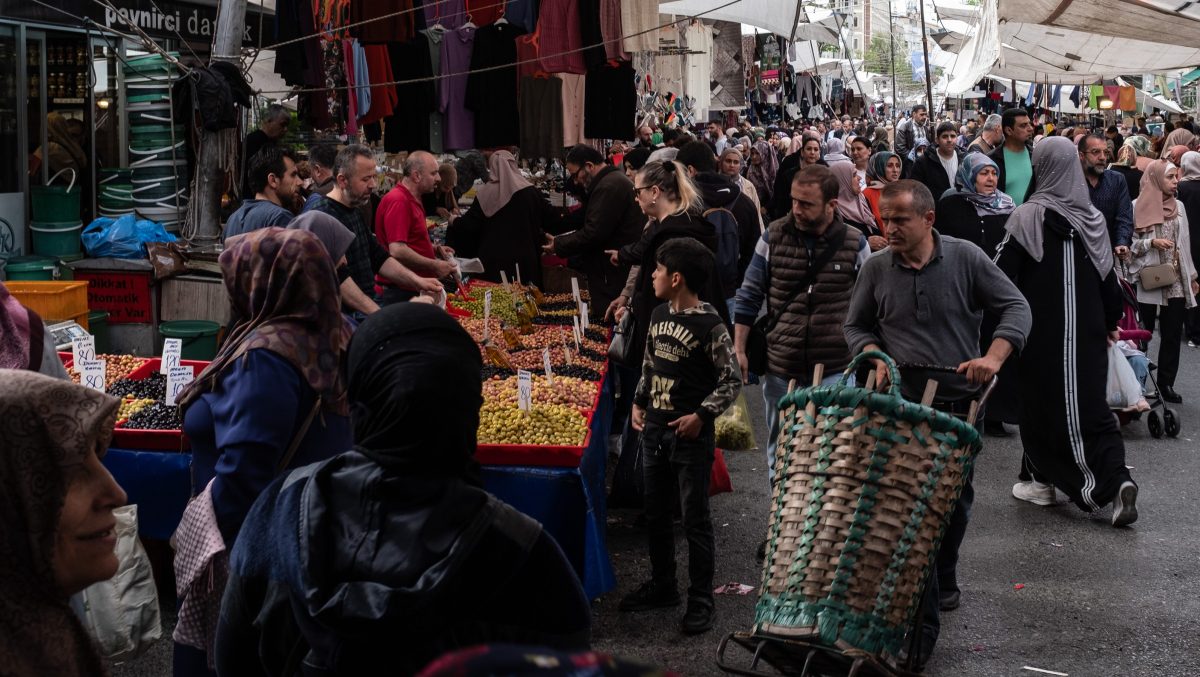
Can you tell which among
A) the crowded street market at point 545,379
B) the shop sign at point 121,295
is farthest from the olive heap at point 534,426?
the shop sign at point 121,295

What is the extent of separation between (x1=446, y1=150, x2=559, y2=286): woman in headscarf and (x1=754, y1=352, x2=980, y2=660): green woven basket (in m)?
6.79

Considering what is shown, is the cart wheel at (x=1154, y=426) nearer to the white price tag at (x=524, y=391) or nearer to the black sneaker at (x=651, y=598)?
the black sneaker at (x=651, y=598)

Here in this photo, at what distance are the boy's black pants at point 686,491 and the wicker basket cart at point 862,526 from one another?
153 centimetres

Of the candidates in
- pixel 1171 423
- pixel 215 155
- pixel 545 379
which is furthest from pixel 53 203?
pixel 1171 423

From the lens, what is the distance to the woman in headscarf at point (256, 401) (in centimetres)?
346

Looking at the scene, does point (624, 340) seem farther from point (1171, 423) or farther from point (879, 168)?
point (879, 168)

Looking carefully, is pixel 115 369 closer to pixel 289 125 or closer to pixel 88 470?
pixel 289 125

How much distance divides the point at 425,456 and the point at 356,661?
40 centimetres

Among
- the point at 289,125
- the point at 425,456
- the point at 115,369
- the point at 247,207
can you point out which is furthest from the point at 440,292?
the point at 425,456

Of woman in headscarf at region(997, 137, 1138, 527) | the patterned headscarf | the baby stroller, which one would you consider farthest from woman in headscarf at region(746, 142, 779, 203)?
the patterned headscarf

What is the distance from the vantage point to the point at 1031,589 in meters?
6.12

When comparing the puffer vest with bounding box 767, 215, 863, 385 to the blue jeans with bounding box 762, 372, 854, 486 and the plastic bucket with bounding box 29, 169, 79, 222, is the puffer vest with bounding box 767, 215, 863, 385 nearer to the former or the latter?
the blue jeans with bounding box 762, 372, 854, 486

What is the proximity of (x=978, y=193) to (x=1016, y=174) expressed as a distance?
1071mm

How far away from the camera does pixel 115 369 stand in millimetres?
6887
